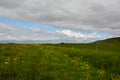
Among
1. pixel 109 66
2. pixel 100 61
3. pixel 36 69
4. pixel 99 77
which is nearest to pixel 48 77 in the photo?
pixel 36 69

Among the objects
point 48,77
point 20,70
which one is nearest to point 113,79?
point 48,77

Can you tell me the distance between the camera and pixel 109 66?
1193 inches

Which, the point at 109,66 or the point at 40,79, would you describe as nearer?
the point at 40,79

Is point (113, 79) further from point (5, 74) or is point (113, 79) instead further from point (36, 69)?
point (5, 74)

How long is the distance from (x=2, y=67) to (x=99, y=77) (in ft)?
29.7

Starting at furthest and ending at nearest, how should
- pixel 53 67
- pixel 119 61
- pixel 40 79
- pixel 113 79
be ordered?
1. pixel 119 61
2. pixel 53 67
3. pixel 113 79
4. pixel 40 79

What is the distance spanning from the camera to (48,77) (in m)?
19.8

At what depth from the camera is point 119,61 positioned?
32656 mm

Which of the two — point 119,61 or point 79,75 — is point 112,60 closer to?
point 119,61

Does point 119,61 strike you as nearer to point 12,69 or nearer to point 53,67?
point 53,67

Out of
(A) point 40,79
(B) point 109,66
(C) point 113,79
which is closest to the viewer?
(A) point 40,79

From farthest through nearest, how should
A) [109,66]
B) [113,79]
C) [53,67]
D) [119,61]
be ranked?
[119,61] < [109,66] < [53,67] < [113,79]

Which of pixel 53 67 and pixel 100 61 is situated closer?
pixel 53 67

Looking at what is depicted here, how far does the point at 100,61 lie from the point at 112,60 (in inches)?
67.7
